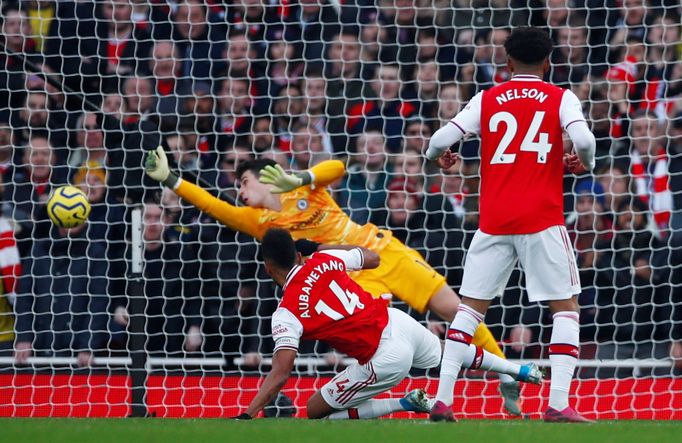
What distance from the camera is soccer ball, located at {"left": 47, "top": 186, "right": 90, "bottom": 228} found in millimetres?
8016

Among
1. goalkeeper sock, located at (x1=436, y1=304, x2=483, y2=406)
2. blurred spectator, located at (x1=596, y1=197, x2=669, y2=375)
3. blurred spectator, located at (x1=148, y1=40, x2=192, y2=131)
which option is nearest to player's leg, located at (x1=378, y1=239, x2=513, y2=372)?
blurred spectator, located at (x1=596, y1=197, x2=669, y2=375)

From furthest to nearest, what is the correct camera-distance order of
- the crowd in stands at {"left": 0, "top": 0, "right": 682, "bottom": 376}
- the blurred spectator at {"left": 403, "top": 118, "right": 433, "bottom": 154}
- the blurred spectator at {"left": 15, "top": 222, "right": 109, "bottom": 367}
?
the blurred spectator at {"left": 403, "top": 118, "right": 433, "bottom": 154} < the crowd in stands at {"left": 0, "top": 0, "right": 682, "bottom": 376} < the blurred spectator at {"left": 15, "top": 222, "right": 109, "bottom": 367}

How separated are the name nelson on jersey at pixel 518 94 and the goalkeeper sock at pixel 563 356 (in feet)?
3.34

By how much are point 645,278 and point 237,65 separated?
139 inches

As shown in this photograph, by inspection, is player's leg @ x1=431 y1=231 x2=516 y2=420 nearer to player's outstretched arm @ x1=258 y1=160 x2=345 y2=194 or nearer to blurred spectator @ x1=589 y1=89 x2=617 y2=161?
player's outstretched arm @ x1=258 y1=160 x2=345 y2=194

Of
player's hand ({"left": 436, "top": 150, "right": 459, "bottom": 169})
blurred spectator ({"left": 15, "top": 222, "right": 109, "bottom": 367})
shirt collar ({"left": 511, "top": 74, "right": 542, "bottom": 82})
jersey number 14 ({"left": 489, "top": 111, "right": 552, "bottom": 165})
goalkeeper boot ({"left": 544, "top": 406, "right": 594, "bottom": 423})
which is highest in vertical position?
shirt collar ({"left": 511, "top": 74, "right": 542, "bottom": 82})

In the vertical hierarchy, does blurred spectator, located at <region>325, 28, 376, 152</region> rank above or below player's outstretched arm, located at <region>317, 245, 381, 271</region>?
above

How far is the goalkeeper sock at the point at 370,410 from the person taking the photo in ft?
22.7

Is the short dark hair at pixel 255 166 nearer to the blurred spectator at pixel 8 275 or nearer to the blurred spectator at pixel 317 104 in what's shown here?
the blurred spectator at pixel 317 104

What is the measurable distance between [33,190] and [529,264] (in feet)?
16.1

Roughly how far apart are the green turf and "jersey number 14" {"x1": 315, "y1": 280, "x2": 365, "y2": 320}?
2.08 feet

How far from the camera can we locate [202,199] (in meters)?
8.07

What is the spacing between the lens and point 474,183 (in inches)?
387

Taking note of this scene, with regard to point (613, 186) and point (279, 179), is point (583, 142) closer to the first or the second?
point (279, 179)
